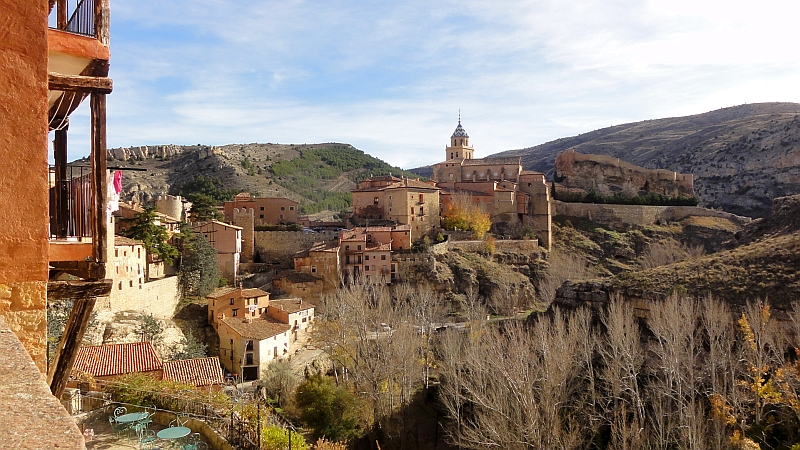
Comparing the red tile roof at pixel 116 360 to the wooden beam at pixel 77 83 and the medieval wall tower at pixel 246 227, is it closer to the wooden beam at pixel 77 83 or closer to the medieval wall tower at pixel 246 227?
the wooden beam at pixel 77 83

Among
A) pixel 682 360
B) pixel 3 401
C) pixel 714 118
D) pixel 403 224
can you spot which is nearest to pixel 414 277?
pixel 403 224

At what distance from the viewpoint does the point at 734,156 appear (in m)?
81.6

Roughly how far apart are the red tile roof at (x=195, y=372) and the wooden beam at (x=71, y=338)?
1530cm

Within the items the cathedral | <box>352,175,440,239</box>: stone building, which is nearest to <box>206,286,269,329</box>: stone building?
<box>352,175,440,239</box>: stone building

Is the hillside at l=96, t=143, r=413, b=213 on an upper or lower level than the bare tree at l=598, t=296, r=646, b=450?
upper

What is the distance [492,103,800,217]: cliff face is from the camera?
7325 centimetres

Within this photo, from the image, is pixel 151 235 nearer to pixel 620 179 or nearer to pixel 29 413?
pixel 29 413

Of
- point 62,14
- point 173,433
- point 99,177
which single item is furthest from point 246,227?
point 99,177

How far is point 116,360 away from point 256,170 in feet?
205

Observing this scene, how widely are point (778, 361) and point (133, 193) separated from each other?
192 ft

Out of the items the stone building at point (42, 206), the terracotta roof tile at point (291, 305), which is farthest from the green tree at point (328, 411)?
the stone building at point (42, 206)

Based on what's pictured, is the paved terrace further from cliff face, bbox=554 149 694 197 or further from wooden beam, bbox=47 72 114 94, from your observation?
cliff face, bbox=554 149 694 197

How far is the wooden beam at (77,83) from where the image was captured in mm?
3984

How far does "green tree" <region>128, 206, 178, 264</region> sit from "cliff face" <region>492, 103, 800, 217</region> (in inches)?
2709
